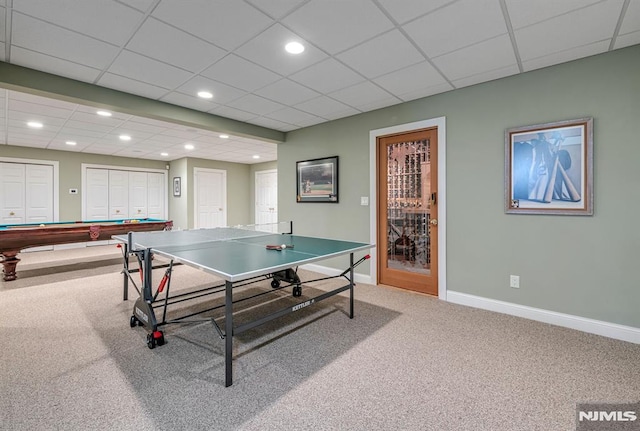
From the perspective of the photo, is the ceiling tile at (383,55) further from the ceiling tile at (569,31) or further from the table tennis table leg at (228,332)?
the table tennis table leg at (228,332)

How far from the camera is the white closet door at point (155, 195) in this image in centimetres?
849

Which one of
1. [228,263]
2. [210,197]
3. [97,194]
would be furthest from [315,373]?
[97,194]

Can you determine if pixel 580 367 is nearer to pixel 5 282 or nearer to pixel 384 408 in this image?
pixel 384 408

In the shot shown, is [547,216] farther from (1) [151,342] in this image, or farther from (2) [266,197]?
(2) [266,197]

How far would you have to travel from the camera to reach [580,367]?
2072mm

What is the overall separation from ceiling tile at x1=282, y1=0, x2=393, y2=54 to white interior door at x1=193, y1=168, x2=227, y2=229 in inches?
262

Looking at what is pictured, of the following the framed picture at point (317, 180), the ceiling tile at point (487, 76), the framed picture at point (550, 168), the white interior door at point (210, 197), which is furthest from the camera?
the white interior door at point (210, 197)

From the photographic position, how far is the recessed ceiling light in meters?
2.40

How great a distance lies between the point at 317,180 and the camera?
4820 millimetres

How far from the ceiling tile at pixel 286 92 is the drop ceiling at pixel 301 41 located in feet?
0.08

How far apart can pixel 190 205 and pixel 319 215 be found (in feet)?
15.5

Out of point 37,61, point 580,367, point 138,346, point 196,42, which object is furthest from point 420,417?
point 37,61

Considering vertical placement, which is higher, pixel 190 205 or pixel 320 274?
pixel 190 205

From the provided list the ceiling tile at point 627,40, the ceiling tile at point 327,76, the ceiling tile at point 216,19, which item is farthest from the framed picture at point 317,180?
the ceiling tile at point 627,40
